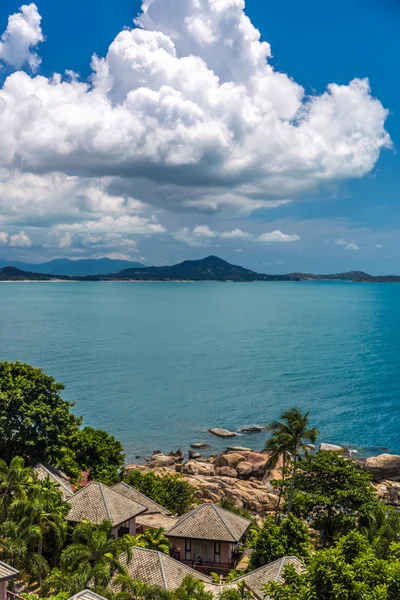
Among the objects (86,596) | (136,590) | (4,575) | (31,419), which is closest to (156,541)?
(136,590)

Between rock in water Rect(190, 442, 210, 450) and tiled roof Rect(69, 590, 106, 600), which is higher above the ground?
tiled roof Rect(69, 590, 106, 600)

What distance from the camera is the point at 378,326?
6718 inches

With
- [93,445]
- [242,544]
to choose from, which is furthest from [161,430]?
→ [242,544]

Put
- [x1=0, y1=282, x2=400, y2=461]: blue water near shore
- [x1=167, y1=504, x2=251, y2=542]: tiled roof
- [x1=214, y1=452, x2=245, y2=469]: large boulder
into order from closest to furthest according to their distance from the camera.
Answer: [x1=167, y1=504, x2=251, y2=542]: tiled roof
[x1=214, y1=452, x2=245, y2=469]: large boulder
[x1=0, y1=282, x2=400, y2=461]: blue water near shore

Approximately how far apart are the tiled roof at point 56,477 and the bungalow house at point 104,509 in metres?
1.77

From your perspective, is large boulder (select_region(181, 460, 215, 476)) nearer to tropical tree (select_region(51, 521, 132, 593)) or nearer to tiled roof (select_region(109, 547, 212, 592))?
tiled roof (select_region(109, 547, 212, 592))

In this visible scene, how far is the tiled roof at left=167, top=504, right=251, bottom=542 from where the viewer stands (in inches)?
1431

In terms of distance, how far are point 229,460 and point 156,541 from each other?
2764 cm

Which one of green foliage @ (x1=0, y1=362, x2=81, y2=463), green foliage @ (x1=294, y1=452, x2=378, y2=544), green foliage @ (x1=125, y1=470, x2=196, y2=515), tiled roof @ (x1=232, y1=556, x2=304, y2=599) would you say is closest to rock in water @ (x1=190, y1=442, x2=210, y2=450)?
green foliage @ (x1=125, y1=470, x2=196, y2=515)

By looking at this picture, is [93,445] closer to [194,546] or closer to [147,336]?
[194,546]

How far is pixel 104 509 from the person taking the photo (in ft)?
119

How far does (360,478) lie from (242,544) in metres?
10.7

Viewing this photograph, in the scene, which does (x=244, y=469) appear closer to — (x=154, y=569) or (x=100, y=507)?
(x=100, y=507)

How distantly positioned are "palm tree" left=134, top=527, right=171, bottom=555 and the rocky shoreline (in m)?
14.6
